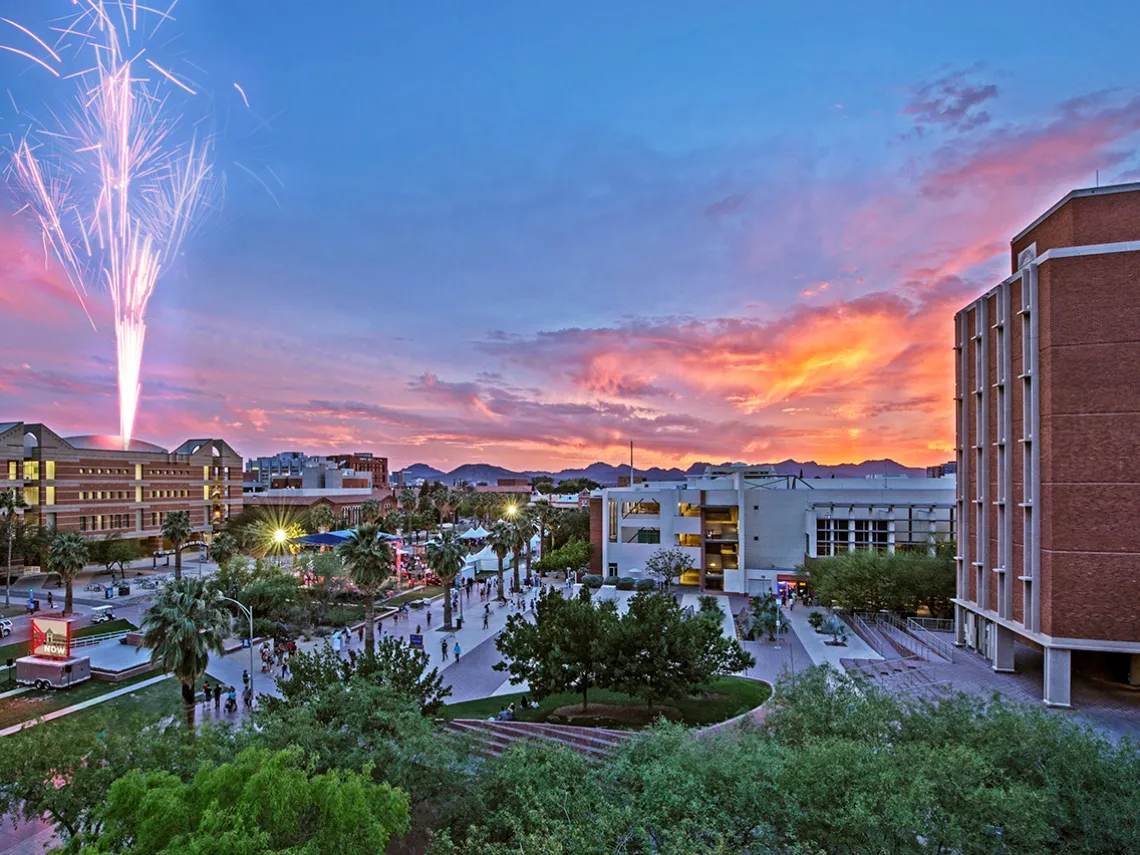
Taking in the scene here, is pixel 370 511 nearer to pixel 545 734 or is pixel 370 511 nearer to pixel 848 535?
pixel 848 535

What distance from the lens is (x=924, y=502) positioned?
177 feet

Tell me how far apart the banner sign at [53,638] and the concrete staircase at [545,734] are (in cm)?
2283

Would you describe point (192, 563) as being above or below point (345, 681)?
below

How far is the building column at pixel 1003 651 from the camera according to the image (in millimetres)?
29562

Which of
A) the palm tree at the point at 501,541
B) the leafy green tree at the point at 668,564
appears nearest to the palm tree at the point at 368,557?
the palm tree at the point at 501,541

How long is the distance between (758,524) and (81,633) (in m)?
54.1

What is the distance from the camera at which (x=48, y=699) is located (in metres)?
30.0

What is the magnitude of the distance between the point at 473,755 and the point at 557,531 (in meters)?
66.9

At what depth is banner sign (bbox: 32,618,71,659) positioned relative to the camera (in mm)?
32531

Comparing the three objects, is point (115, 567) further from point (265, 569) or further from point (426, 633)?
point (426, 633)

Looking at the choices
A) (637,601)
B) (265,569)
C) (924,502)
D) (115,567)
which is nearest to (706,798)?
(637,601)

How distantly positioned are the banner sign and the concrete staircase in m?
22.8

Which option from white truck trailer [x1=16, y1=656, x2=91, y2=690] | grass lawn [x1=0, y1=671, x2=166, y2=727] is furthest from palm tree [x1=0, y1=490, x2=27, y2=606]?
grass lawn [x1=0, y1=671, x2=166, y2=727]

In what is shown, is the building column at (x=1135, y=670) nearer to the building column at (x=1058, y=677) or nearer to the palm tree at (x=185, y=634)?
the building column at (x=1058, y=677)
